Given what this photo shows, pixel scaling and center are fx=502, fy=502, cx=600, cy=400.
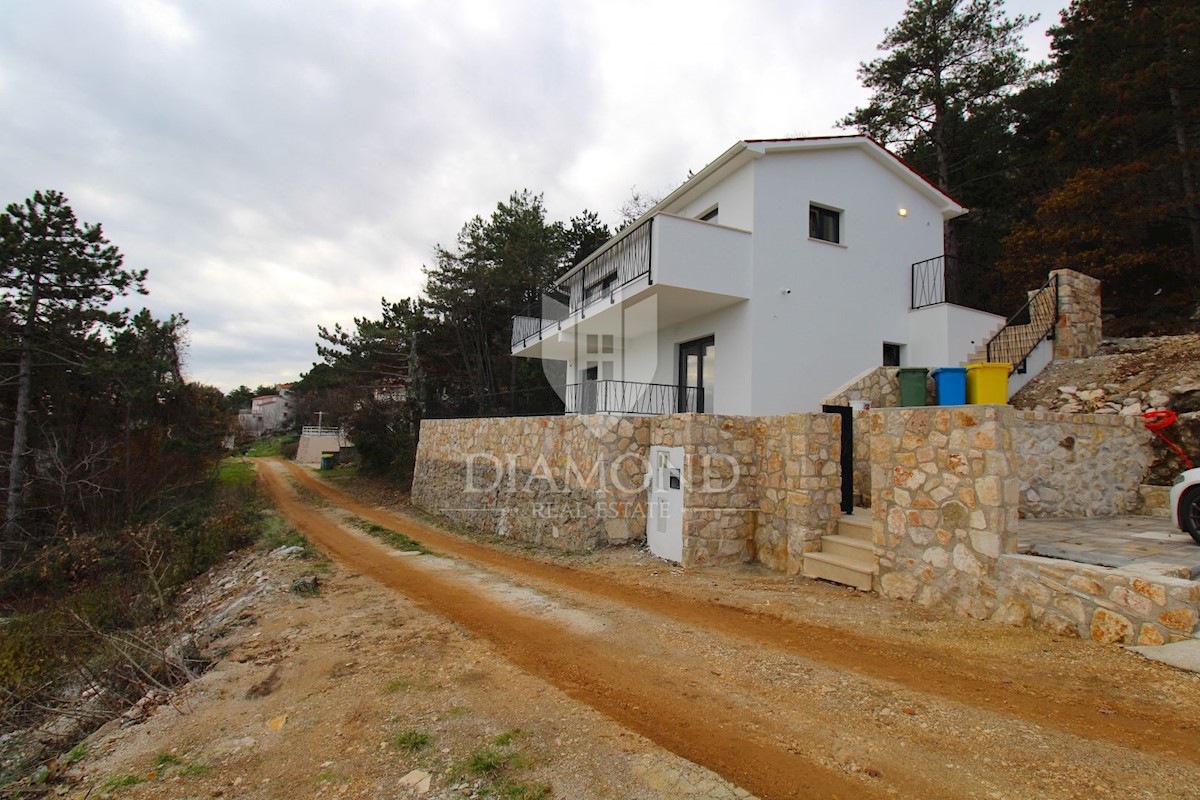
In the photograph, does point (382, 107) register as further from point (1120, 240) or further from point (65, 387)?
point (1120, 240)

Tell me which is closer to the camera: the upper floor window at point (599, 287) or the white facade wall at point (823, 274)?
the white facade wall at point (823, 274)

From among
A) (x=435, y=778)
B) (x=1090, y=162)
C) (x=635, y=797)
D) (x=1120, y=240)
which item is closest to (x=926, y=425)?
(x=635, y=797)

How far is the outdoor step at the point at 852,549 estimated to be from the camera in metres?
6.02

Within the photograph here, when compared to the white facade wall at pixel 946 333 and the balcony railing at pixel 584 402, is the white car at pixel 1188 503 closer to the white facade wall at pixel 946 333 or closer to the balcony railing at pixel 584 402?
the white facade wall at pixel 946 333

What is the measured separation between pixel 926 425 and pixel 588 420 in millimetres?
5671

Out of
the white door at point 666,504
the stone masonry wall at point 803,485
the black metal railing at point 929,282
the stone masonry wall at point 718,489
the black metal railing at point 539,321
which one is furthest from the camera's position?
the black metal railing at point 539,321

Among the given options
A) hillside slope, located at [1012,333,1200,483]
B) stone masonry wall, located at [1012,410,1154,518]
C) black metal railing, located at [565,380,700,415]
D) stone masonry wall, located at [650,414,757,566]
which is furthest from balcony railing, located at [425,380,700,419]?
hillside slope, located at [1012,333,1200,483]

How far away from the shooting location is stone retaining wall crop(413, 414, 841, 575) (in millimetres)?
6844

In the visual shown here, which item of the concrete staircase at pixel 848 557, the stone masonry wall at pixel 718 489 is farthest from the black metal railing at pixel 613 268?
the concrete staircase at pixel 848 557

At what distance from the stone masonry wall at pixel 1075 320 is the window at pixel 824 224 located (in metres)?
4.86

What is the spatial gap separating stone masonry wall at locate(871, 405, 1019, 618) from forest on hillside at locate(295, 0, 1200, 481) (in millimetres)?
10133

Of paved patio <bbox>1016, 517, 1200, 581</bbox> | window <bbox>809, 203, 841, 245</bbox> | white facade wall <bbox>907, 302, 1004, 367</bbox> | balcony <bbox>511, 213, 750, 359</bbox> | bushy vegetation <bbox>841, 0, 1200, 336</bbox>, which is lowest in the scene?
paved patio <bbox>1016, 517, 1200, 581</bbox>

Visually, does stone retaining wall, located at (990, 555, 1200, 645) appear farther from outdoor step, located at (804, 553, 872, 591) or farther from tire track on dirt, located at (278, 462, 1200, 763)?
outdoor step, located at (804, 553, 872, 591)

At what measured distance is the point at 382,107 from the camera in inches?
461
